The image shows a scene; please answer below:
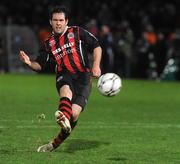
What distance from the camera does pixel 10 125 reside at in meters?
13.1

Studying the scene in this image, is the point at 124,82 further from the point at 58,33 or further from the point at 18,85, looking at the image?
the point at 58,33

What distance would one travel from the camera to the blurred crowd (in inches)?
1177

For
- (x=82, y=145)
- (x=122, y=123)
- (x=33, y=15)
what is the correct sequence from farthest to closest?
(x=33, y=15) → (x=122, y=123) → (x=82, y=145)

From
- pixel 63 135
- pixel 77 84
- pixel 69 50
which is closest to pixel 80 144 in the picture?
pixel 63 135

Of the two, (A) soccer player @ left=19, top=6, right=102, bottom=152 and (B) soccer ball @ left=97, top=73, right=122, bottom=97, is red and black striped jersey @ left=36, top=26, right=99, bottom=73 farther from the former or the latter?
(B) soccer ball @ left=97, top=73, right=122, bottom=97

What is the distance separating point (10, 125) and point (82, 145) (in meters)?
2.71

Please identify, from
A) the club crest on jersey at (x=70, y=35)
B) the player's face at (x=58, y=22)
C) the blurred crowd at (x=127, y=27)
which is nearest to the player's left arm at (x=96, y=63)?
the club crest on jersey at (x=70, y=35)

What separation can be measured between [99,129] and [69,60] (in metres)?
2.96

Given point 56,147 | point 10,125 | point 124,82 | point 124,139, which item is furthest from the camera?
point 124,82

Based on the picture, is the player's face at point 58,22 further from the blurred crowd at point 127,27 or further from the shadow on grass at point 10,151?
the blurred crowd at point 127,27

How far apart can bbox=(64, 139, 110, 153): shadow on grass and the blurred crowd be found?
17228 millimetres

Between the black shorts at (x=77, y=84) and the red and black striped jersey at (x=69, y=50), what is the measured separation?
90 millimetres

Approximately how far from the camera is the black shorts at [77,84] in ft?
33.2

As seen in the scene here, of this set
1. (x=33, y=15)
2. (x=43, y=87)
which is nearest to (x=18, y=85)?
(x=43, y=87)
